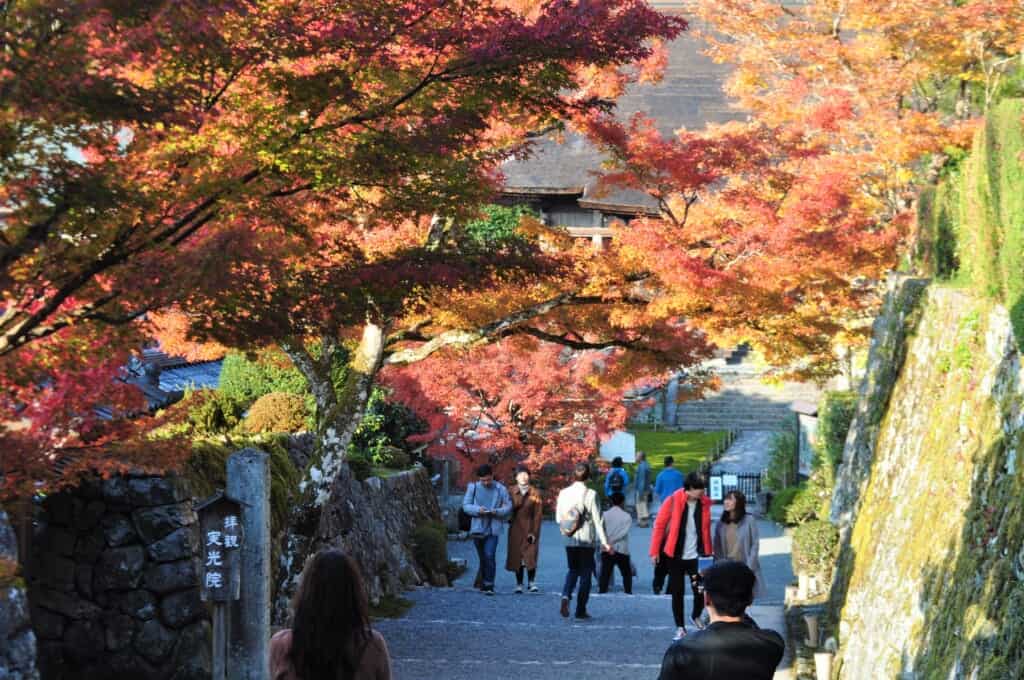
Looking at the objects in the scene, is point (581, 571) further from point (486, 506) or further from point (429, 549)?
point (429, 549)

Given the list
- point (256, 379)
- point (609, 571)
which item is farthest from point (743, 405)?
point (609, 571)

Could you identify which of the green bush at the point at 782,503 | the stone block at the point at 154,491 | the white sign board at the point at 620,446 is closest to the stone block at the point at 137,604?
the stone block at the point at 154,491

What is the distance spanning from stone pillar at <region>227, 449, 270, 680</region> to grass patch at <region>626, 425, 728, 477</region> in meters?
21.4

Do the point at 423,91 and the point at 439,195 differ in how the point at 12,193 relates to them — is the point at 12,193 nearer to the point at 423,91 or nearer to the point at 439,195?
the point at 423,91

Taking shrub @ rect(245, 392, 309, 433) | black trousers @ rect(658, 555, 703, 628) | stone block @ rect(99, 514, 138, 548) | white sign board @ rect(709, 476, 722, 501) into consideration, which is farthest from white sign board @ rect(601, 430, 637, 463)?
stone block @ rect(99, 514, 138, 548)

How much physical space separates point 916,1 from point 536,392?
9.93m

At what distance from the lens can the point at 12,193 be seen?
6059 mm

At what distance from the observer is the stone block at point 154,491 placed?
10797mm

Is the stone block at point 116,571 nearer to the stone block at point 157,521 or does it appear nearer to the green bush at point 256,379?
the stone block at point 157,521

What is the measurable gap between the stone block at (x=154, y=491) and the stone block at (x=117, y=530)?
16 centimetres

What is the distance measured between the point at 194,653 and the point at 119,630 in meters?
0.63

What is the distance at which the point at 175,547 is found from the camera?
10.9m

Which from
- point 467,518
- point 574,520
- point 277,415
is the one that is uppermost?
point 277,415

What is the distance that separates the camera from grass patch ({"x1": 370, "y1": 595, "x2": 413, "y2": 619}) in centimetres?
1466
